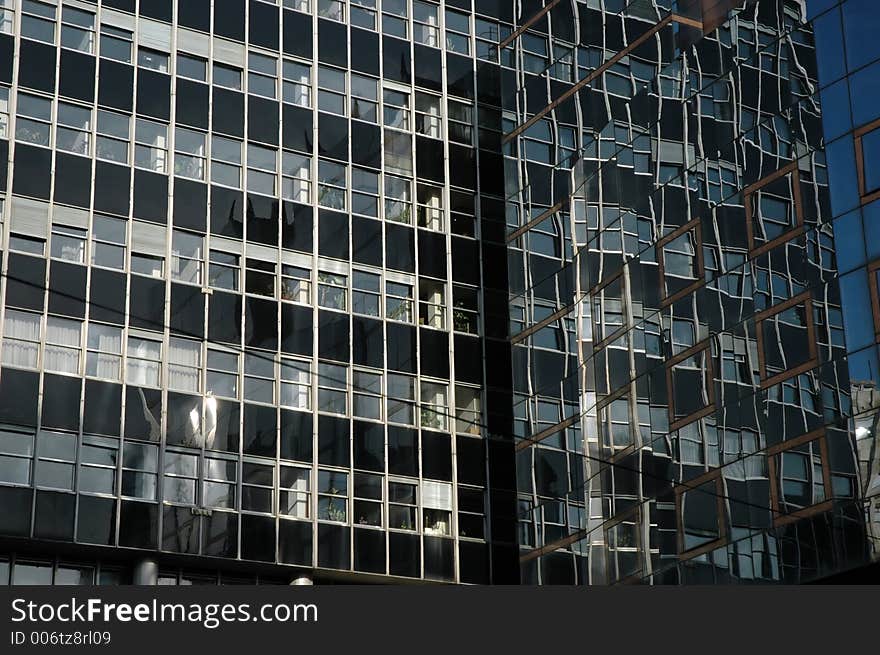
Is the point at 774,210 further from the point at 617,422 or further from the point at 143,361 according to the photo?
the point at 143,361

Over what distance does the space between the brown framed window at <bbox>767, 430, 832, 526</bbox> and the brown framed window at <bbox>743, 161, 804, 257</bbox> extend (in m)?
5.52

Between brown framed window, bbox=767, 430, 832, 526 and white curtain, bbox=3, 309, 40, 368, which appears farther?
white curtain, bbox=3, 309, 40, 368

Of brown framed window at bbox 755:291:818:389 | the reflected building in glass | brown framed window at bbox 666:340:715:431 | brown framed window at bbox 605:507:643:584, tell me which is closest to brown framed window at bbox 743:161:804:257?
the reflected building in glass

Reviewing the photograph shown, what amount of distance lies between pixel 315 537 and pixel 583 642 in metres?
25.0

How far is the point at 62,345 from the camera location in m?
48.5

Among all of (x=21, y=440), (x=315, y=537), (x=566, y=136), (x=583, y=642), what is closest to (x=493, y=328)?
(x=566, y=136)

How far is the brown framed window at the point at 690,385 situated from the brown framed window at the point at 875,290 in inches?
247

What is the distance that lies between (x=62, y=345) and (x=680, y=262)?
58.3ft

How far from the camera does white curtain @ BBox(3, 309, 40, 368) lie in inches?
1876

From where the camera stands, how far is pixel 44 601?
2611cm

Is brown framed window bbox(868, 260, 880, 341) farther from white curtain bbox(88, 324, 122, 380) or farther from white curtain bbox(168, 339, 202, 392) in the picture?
white curtain bbox(88, 324, 122, 380)

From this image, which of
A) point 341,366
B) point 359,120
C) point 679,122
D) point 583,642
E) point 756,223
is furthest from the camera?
point 359,120

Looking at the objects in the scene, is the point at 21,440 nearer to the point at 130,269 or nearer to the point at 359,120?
the point at 130,269

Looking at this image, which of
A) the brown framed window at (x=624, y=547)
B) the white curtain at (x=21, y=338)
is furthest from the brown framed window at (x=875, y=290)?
the white curtain at (x=21, y=338)
